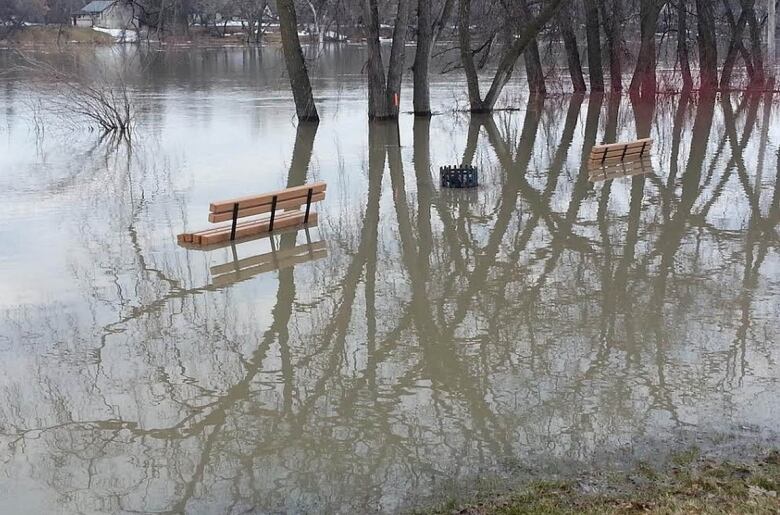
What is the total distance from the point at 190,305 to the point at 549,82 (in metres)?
33.5

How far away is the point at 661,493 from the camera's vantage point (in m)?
6.05

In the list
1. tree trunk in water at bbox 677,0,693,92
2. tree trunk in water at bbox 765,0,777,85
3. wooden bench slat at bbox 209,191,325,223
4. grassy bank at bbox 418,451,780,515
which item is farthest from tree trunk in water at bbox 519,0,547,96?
grassy bank at bbox 418,451,780,515

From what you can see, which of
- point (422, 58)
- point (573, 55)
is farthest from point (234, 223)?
point (573, 55)

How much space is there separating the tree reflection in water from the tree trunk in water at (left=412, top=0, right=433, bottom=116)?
49.4 ft

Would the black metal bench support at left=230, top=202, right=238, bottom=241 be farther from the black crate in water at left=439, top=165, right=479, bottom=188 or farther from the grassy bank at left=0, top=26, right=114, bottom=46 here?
the grassy bank at left=0, top=26, right=114, bottom=46

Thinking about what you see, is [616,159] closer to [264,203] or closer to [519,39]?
[264,203]

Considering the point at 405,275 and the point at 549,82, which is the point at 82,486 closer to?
the point at 405,275

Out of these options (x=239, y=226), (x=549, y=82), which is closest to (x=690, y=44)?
(x=549, y=82)

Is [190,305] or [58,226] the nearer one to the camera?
[190,305]

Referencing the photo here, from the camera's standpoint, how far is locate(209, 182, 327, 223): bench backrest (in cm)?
1331

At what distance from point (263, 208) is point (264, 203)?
0.07 meters

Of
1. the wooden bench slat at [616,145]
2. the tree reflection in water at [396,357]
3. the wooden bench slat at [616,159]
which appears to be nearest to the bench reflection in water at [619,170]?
the wooden bench slat at [616,159]

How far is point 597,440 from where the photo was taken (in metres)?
7.24

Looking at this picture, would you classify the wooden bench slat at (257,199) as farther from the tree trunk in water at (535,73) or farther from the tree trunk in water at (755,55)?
the tree trunk in water at (755,55)
